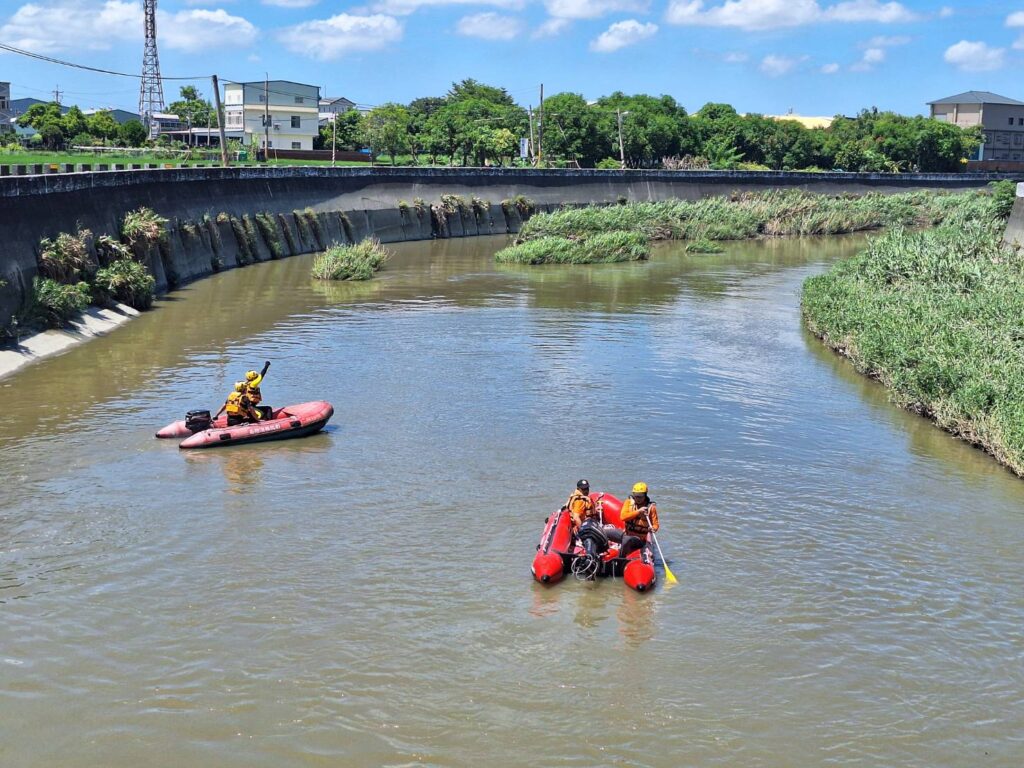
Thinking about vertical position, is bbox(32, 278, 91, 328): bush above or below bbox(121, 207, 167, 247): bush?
below

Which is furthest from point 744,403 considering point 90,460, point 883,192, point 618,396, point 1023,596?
point 883,192

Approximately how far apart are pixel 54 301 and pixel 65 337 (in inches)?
45.1

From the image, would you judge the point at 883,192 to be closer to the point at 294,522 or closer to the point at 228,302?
the point at 228,302

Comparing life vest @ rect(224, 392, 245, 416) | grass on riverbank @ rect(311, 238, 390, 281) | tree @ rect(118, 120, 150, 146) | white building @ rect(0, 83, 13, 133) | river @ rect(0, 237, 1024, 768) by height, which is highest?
white building @ rect(0, 83, 13, 133)

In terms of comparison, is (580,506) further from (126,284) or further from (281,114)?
(281,114)

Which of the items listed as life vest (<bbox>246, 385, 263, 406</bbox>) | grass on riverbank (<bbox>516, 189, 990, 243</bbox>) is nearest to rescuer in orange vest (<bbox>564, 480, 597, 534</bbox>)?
life vest (<bbox>246, 385, 263, 406</bbox>)

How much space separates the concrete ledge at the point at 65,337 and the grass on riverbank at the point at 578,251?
23.6 m

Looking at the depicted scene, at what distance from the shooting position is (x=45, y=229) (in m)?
36.1

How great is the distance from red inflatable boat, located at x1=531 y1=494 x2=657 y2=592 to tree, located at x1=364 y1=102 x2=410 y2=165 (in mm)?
96999

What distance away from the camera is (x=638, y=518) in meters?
17.2

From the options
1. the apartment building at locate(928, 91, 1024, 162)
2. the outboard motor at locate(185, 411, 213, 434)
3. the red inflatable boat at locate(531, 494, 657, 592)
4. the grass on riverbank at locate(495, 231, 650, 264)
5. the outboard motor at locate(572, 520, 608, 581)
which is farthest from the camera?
the apartment building at locate(928, 91, 1024, 162)

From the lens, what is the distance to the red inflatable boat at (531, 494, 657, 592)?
16781mm

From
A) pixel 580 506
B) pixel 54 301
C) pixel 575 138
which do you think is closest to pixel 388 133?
pixel 575 138

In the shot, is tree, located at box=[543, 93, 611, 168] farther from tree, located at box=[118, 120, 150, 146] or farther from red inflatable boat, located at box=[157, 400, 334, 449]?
red inflatable boat, located at box=[157, 400, 334, 449]
